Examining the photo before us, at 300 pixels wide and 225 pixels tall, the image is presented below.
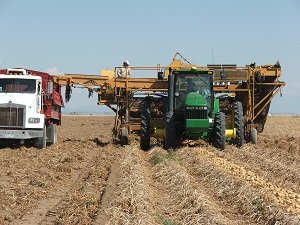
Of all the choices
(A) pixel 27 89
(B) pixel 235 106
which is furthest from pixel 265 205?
(A) pixel 27 89

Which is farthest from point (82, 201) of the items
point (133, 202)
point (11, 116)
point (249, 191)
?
point (11, 116)

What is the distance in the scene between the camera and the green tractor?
17.0 meters

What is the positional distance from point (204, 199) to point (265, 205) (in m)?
0.98

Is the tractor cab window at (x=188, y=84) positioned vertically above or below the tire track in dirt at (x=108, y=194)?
above

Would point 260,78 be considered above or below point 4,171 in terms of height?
above

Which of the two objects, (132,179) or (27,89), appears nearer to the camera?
(132,179)

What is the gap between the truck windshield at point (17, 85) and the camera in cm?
1919

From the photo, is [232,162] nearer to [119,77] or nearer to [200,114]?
[200,114]

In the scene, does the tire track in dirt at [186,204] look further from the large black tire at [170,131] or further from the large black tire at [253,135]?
the large black tire at [253,135]

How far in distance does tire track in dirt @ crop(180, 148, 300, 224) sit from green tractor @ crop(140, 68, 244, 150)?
12.0 feet

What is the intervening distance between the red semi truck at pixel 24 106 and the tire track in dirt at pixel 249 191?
24.3ft

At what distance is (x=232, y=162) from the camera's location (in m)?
13.8

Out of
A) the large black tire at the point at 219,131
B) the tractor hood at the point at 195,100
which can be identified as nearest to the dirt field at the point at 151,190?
the large black tire at the point at 219,131

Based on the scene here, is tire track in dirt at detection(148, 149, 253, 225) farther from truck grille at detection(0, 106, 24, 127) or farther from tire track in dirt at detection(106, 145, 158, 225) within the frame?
truck grille at detection(0, 106, 24, 127)
